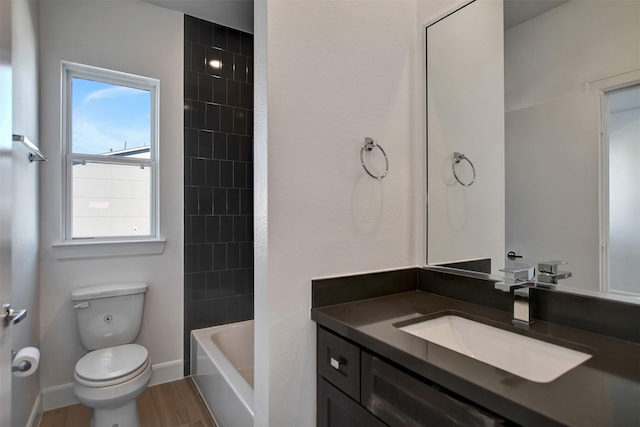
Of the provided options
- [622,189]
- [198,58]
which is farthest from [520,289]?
[198,58]

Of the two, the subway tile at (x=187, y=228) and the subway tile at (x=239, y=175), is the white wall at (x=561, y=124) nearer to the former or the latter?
the subway tile at (x=239, y=175)

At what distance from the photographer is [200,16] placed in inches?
98.7

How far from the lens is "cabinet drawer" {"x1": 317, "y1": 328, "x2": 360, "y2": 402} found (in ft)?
3.38

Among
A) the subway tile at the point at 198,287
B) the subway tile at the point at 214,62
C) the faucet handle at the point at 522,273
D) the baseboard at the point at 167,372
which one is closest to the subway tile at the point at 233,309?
the subway tile at the point at 198,287

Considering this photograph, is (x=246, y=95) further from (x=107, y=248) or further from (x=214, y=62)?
(x=107, y=248)

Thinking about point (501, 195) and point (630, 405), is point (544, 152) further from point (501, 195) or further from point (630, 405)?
point (630, 405)

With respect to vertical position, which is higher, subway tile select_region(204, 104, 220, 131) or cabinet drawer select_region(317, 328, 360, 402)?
subway tile select_region(204, 104, 220, 131)

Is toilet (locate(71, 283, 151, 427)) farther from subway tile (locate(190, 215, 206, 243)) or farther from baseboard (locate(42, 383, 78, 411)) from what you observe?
subway tile (locate(190, 215, 206, 243))

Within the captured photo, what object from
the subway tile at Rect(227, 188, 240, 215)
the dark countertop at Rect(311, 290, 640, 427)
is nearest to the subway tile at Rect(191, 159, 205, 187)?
the subway tile at Rect(227, 188, 240, 215)

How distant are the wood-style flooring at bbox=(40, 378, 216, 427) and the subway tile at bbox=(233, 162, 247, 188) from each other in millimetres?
1567

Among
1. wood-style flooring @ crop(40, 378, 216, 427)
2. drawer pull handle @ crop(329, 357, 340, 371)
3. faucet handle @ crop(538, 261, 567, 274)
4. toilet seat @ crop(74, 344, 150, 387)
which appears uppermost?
faucet handle @ crop(538, 261, 567, 274)

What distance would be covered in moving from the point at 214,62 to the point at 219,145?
2.16 ft

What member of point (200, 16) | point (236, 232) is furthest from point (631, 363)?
point (200, 16)

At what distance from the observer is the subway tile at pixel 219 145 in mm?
2607
